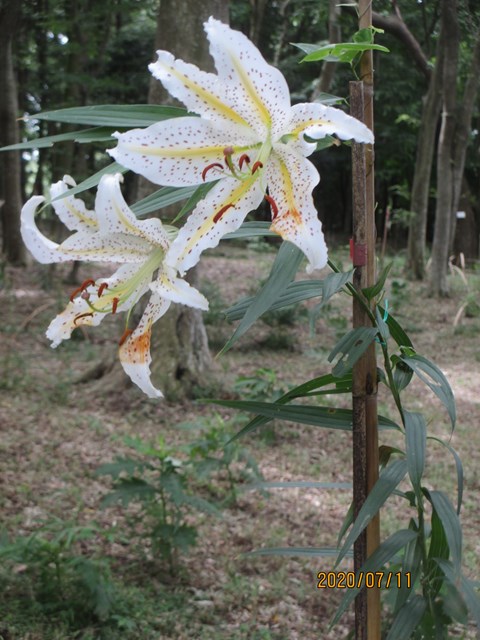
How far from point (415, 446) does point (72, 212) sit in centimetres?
49

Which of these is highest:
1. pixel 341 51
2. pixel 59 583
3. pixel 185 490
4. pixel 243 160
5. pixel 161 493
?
pixel 341 51

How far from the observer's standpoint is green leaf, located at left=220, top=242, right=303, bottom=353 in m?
0.68

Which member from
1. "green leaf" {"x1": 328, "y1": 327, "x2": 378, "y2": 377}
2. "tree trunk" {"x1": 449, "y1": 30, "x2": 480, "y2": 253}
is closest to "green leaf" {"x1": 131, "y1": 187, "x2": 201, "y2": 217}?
"green leaf" {"x1": 328, "y1": 327, "x2": 378, "y2": 377}

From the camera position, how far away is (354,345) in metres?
0.90

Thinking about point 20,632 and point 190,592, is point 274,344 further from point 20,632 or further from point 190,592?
point 20,632

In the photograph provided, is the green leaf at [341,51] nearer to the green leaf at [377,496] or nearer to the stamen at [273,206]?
the stamen at [273,206]

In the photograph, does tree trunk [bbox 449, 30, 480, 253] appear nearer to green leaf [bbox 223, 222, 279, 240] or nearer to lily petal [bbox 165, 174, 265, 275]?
green leaf [bbox 223, 222, 279, 240]

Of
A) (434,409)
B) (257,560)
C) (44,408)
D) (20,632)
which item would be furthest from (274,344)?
(20,632)

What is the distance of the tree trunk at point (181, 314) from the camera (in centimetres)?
433

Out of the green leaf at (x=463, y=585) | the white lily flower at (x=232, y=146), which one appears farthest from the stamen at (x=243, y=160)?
the green leaf at (x=463, y=585)

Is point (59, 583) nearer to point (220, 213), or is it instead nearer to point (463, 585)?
point (463, 585)

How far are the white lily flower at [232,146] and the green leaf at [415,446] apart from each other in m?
0.33

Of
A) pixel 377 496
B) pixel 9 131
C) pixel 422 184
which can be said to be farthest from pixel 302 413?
pixel 422 184

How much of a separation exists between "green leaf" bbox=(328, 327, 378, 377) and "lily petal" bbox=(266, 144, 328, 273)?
0.69 feet
